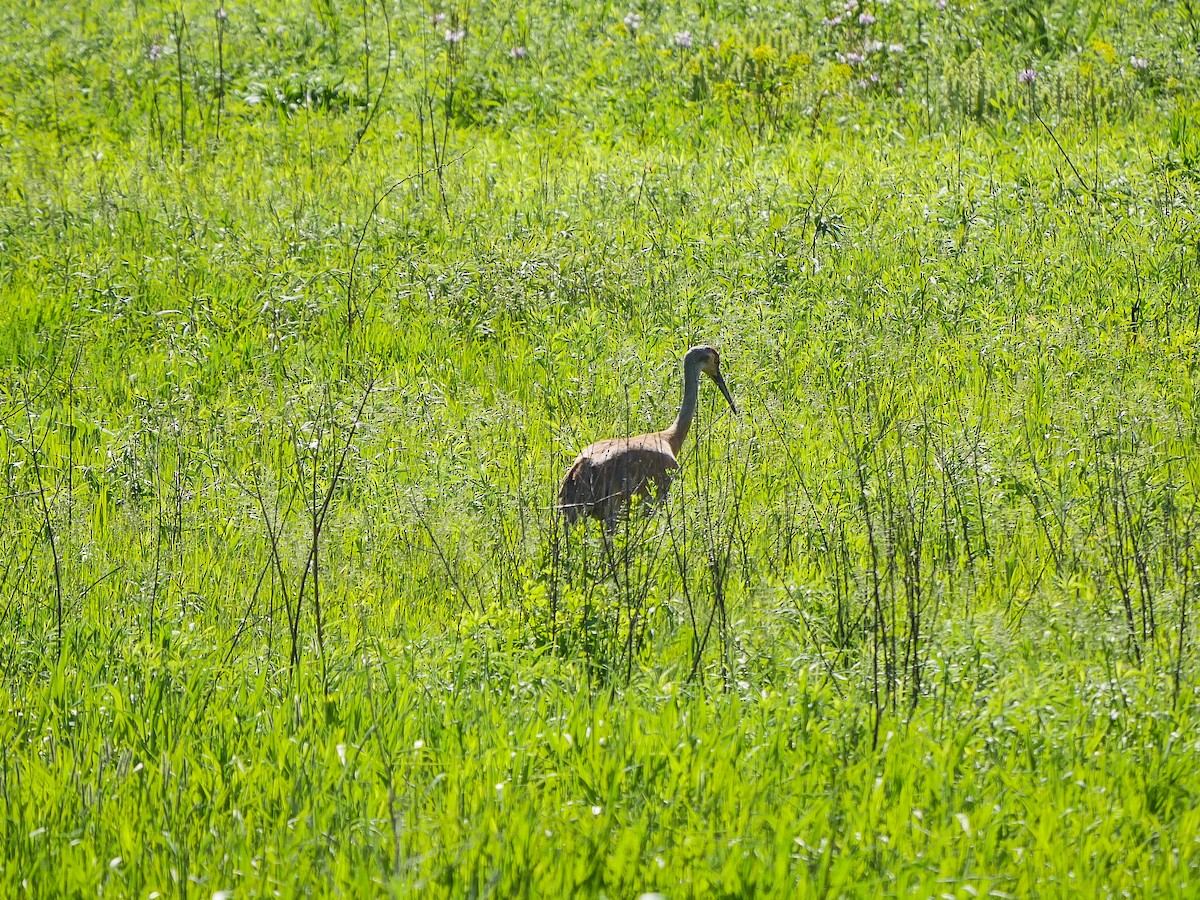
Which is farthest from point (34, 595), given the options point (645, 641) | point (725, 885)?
point (725, 885)

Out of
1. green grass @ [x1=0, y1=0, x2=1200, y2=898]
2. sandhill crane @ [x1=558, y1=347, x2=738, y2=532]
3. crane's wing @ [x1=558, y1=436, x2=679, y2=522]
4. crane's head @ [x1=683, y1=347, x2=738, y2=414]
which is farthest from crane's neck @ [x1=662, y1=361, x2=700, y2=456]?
crane's wing @ [x1=558, y1=436, x2=679, y2=522]

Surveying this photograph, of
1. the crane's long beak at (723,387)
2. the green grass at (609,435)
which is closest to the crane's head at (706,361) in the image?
the crane's long beak at (723,387)

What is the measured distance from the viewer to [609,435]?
6.73 meters

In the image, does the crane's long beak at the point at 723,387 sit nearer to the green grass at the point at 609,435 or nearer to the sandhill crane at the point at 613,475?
the green grass at the point at 609,435

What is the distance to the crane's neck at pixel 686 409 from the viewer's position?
6562 millimetres

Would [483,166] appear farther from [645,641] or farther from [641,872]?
[641,872]

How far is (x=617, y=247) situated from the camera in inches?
341

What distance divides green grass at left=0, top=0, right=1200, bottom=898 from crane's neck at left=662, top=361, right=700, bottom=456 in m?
0.14

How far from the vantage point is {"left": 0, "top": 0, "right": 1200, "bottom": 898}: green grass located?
3.41 meters

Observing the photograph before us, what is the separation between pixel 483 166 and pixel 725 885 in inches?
319

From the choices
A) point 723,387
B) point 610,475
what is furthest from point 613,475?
point 723,387

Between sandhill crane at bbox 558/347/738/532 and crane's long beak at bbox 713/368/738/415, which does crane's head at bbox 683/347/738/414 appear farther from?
sandhill crane at bbox 558/347/738/532

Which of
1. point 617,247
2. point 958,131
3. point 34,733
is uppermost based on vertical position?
point 958,131

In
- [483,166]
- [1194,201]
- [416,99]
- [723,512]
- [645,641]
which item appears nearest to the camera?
[645,641]
